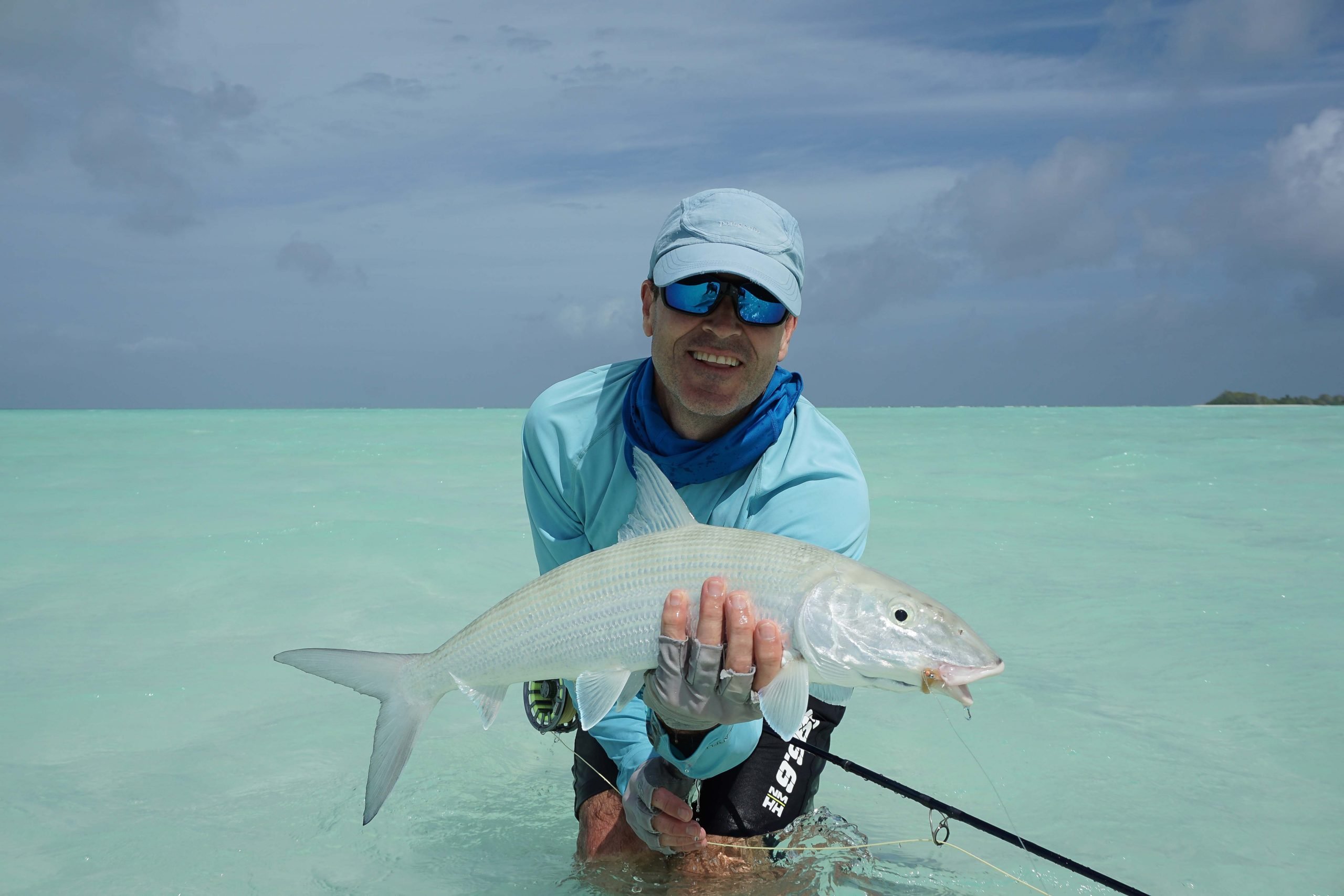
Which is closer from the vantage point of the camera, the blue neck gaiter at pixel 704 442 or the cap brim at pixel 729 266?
the cap brim at pixel 729 266

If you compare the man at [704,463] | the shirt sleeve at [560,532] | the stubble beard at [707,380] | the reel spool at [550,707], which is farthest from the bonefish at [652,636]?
the reel spool at [550,707]

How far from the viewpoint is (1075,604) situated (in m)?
6.36

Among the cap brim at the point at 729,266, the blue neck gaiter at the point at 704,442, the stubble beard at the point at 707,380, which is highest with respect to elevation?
the cap brim at the point at 729,266

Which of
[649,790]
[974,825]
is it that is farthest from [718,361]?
[974,825]

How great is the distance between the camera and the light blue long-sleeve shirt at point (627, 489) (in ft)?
9.16

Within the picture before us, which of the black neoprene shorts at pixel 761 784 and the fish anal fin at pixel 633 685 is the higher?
the fish anal fin at pixel 633 685

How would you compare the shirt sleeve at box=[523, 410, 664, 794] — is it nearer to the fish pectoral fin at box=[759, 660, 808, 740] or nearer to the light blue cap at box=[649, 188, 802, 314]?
the light blue cap at box=[649, 188, 802, 314]

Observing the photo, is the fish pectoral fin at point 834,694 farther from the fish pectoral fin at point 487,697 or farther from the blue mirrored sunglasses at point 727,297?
the blue mirrored sunglasses at point 727,297

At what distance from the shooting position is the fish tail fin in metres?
2.21

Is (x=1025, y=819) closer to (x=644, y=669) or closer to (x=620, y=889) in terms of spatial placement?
(x=620, y=889)

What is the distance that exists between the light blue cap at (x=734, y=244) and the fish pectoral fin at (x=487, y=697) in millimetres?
1203

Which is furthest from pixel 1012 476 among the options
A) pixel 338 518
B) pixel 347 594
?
pixel 347 594

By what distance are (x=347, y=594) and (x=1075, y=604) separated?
16.3 feet

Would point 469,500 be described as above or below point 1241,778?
above
